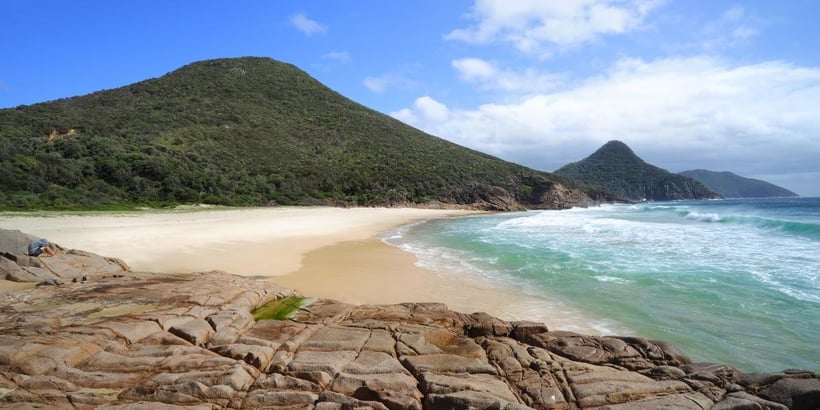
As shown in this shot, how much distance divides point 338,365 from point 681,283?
1020 cm

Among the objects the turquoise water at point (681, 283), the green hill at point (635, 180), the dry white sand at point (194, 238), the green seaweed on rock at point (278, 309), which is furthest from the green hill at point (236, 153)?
the green hill at point (635, 180)

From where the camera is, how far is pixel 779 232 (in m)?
22.8

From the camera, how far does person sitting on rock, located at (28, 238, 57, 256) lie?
1015 cm

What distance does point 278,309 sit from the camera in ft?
23.1

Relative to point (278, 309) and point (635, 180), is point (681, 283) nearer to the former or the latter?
point (278, 309)

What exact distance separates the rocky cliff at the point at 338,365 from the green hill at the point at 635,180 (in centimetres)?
13143

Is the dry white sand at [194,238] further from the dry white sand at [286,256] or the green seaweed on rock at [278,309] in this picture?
the green seaweed on rock at [278,309]

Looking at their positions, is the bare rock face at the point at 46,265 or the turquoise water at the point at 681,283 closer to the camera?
the turquoise water at the point at 681,283

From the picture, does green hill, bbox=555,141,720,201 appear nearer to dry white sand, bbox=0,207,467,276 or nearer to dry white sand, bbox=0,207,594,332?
dry white sand, bbox=0,207,467,276

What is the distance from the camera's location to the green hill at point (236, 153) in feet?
110

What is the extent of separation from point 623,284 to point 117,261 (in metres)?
13.3

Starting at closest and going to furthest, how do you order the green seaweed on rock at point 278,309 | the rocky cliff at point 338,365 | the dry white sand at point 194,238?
the rocky cliff at point 338,365, the green seaweed on rock at point 278,309, the dry white sand at point 194,238

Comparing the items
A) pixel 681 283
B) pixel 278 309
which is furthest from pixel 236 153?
pixel 681 283

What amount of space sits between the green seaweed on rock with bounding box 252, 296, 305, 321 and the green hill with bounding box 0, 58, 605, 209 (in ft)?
90.7
